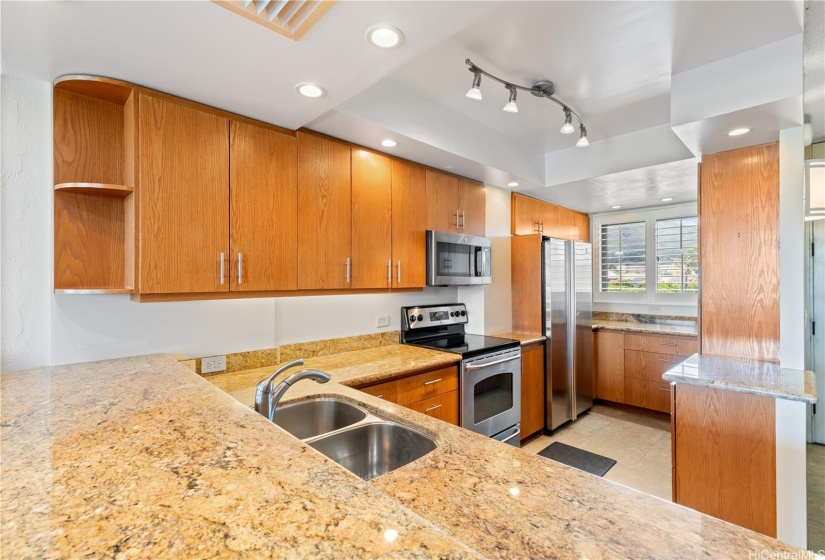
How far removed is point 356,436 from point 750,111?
2394 millimetres

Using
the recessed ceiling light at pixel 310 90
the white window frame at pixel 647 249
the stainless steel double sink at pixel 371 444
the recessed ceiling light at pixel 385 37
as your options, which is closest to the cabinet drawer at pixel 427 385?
the stainless steel double sink at pixel 371 444

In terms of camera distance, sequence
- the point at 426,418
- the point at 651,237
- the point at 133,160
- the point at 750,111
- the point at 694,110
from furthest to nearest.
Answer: the point at 651,237, the point at 694,110, the point at 750,111, the point at 133,160, the point at 426,418

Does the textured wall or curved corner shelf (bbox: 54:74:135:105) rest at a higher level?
curved corner shelf (bbox: 54:74:135:105)

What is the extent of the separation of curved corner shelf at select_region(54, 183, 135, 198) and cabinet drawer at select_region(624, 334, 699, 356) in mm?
4448

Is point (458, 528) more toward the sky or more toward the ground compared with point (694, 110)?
more toward the ground

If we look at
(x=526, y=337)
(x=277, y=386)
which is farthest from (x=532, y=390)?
(x=277, y=386)

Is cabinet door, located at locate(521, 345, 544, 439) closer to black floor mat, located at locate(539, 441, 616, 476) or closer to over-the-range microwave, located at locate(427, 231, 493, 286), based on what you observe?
black floor mat, located at locate(539, 441, 616, 476)

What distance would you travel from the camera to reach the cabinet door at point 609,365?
4.13m

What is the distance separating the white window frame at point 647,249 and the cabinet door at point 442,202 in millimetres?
2678

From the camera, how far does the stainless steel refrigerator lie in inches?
139

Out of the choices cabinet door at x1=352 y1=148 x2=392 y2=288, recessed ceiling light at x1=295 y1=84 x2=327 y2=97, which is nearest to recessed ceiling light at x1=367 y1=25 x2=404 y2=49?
recessed ceiling light at x1=295 y1=84 x2=327 y2=97

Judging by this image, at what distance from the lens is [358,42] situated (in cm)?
137

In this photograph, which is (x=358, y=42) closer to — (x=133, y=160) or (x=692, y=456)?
(x=133, y=160)

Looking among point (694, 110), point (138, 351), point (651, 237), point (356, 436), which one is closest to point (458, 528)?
point (356, 436)
